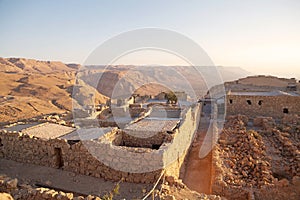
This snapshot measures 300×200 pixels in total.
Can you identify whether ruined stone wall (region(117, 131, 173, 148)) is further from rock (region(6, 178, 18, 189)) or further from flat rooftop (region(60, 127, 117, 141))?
rock (region(6, 178, 18, 189))

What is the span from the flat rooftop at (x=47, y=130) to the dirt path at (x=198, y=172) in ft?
16.5

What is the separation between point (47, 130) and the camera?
8.84 meters

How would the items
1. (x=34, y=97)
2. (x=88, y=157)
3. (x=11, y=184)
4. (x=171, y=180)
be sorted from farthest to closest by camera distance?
(x=34, y=97)
(x=88, y=157)
(x=171, y=180)
(x=11, y=184)

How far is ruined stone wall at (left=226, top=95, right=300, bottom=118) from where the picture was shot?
51.5 ft

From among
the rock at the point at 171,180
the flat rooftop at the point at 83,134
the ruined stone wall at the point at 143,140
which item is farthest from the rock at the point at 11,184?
the ruined stone wall at the point at 143,140

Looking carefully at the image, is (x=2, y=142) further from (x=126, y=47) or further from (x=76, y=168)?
(x=126, y=47)

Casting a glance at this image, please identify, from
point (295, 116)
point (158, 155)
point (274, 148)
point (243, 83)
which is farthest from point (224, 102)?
point (158, 155)

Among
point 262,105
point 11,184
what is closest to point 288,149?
point 262,105

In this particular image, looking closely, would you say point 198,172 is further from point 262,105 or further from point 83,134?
point 262,105

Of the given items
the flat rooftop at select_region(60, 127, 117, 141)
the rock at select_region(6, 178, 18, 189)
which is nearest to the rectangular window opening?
the flat rooftop at select_region(60, 127, 117, 141)

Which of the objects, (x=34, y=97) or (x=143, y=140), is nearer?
(x=143, y=140)

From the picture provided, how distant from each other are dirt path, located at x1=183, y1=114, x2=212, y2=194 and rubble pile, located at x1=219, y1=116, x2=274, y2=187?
72cm

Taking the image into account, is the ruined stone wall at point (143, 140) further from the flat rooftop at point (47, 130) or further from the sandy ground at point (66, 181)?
the sandy ground at point (66, 181)

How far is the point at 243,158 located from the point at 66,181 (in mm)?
7114
